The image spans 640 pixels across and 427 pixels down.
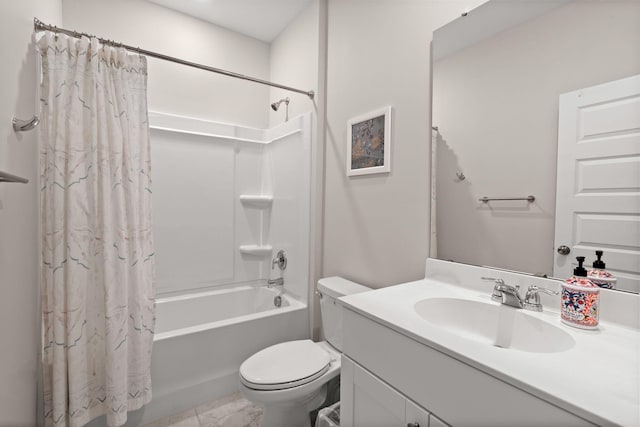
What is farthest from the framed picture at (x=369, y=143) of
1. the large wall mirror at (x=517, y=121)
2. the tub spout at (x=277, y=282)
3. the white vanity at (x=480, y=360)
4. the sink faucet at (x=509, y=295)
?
the tub spout at (x=277, y=282)

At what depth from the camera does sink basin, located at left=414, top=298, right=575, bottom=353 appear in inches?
33.4

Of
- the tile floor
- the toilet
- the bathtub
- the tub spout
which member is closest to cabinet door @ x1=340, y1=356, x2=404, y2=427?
the toilet

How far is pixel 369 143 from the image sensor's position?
5.56 ft

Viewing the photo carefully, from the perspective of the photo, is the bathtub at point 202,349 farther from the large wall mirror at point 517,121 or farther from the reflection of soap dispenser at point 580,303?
the reflection of soap dispenser at point 580,303

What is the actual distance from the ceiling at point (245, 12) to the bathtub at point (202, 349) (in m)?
2.31

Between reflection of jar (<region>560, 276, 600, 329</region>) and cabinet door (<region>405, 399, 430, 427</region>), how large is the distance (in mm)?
511

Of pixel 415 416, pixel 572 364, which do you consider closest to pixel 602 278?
pixel 572 364

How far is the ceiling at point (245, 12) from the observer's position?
2209mm

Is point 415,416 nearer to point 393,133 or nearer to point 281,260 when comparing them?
point 393,133

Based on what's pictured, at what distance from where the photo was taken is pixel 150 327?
1.51 m

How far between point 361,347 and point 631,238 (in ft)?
2.83

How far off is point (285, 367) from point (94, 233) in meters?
1.15

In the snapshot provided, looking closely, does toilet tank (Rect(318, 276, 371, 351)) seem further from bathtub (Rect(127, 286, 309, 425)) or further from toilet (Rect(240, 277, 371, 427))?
bathtub (Rect(127, 286, 309, 425))

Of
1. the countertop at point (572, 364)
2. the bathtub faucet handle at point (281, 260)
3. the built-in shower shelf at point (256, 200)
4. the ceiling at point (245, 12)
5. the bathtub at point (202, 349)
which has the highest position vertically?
the ceiling at point (245, 12)
